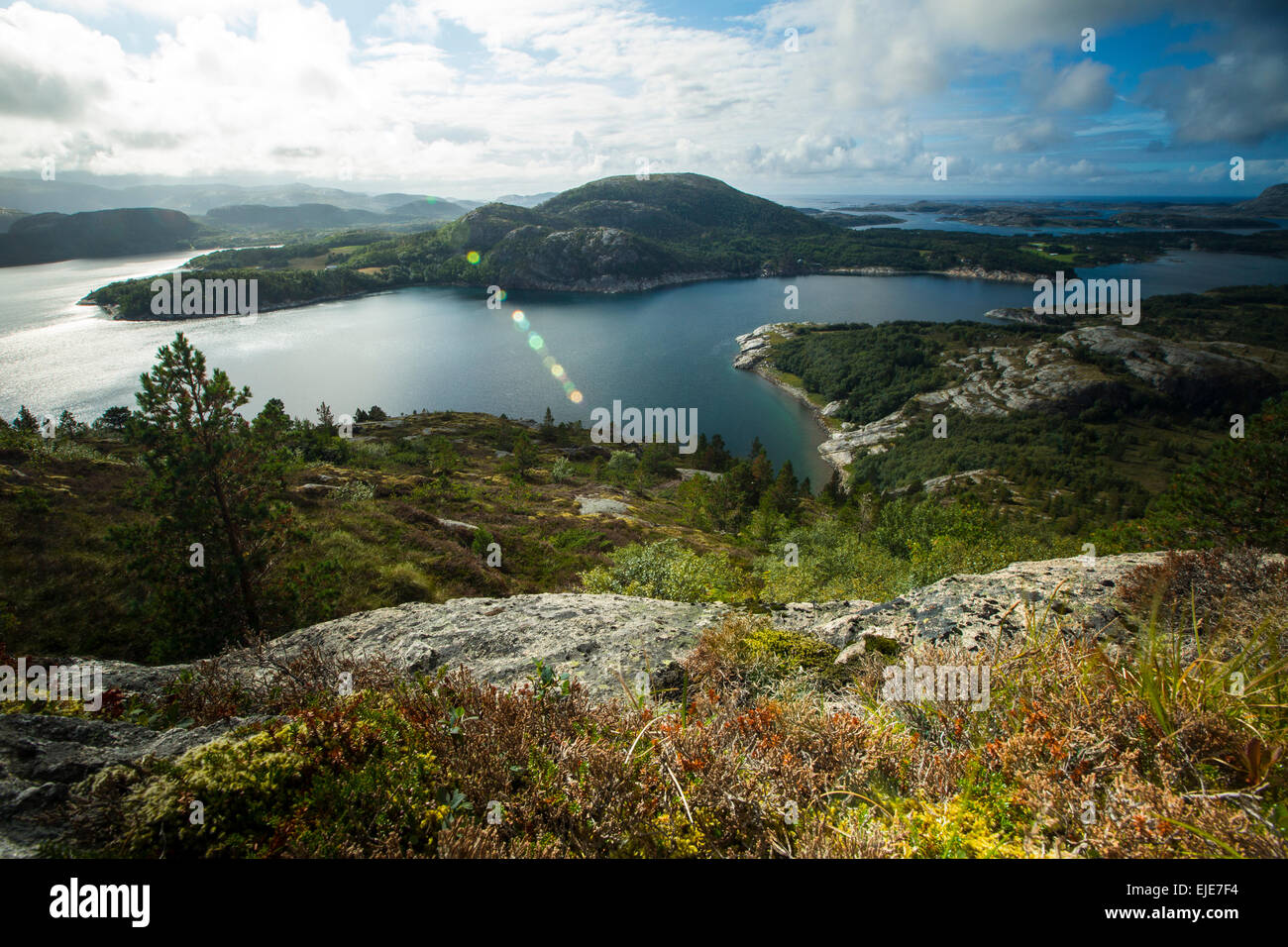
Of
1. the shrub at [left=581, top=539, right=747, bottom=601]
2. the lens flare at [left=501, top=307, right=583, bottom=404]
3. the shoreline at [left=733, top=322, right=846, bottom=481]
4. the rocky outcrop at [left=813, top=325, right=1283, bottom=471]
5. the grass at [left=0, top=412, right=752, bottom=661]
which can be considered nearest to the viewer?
the grass at [left=0, top=412, right=752, bottom=661]

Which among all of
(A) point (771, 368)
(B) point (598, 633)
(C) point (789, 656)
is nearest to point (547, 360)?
(A) point (771, 368)

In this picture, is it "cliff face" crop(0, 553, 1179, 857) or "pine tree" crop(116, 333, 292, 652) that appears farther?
"pine tree" crop(116, 333, 292, 652)

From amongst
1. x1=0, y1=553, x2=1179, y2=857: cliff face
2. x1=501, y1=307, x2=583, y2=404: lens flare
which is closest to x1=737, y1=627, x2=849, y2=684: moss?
x1=0, y1=553, x2=1179, y2=857: cliff face

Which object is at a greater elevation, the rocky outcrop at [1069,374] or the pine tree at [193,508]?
the rocky outcrop at [1069,374]

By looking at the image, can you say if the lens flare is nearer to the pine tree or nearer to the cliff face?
the pine tree

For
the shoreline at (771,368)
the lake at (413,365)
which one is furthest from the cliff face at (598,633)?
the shoreline at (771,368)

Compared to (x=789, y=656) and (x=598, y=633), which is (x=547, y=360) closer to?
(x=598, y=633)

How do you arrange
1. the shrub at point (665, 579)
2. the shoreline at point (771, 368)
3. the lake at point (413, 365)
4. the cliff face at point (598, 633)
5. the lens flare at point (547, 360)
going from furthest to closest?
the lens flare at point (547, 360), the shoreline at point (771, 368), the lake at point (413, 365), the shrub at point (665, 579), the cliff face at point (598, 633)

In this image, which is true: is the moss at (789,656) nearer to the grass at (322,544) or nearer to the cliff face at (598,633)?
the cliff face at (598,633)

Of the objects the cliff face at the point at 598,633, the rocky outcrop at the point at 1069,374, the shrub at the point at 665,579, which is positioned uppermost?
the rocky outcrop at the point at 1069,374

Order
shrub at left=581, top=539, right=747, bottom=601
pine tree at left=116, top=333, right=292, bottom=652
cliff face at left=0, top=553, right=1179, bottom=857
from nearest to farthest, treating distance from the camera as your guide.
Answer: cliff face at left=0, top=553, right=1179, bottom=857 < pine tree at left=116, top=333, right=292, bottom=652 < shrub at left=581, top=539, right=747, bottom=601
